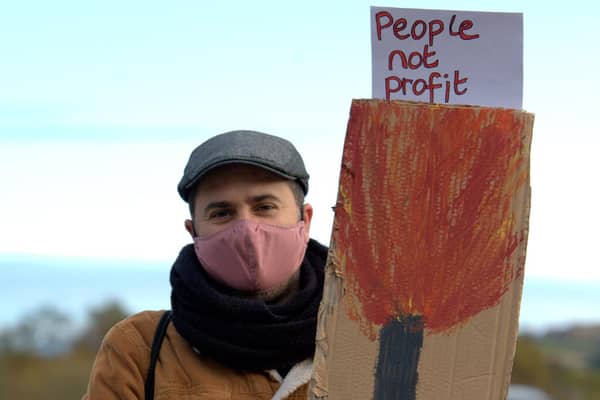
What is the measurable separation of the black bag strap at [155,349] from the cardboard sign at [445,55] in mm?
982

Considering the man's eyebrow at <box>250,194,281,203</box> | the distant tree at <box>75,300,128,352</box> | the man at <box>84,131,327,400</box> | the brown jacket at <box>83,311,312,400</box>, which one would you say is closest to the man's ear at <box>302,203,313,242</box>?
the man at <box>84,131,327,400</box>

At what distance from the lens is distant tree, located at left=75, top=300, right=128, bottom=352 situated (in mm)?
24531

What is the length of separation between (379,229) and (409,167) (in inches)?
6.9

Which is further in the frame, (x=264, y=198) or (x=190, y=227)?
(x=190, y=227)

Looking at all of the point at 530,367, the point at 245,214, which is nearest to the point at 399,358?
the point at 245,214

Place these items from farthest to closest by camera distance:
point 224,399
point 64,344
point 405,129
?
point 64,344 → point 224,399 → point 405,129

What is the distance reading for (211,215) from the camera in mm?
3564

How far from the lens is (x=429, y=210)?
3104 mm

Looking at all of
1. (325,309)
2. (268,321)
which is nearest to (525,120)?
(325,309)

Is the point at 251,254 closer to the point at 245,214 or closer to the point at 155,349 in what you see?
the point at 245,214

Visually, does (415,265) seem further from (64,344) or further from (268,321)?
(64,344)

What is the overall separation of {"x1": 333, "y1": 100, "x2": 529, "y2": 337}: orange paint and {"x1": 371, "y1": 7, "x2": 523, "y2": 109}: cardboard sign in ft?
0.29

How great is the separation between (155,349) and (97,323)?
897 inches

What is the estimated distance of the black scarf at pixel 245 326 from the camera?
3461 millimetres
